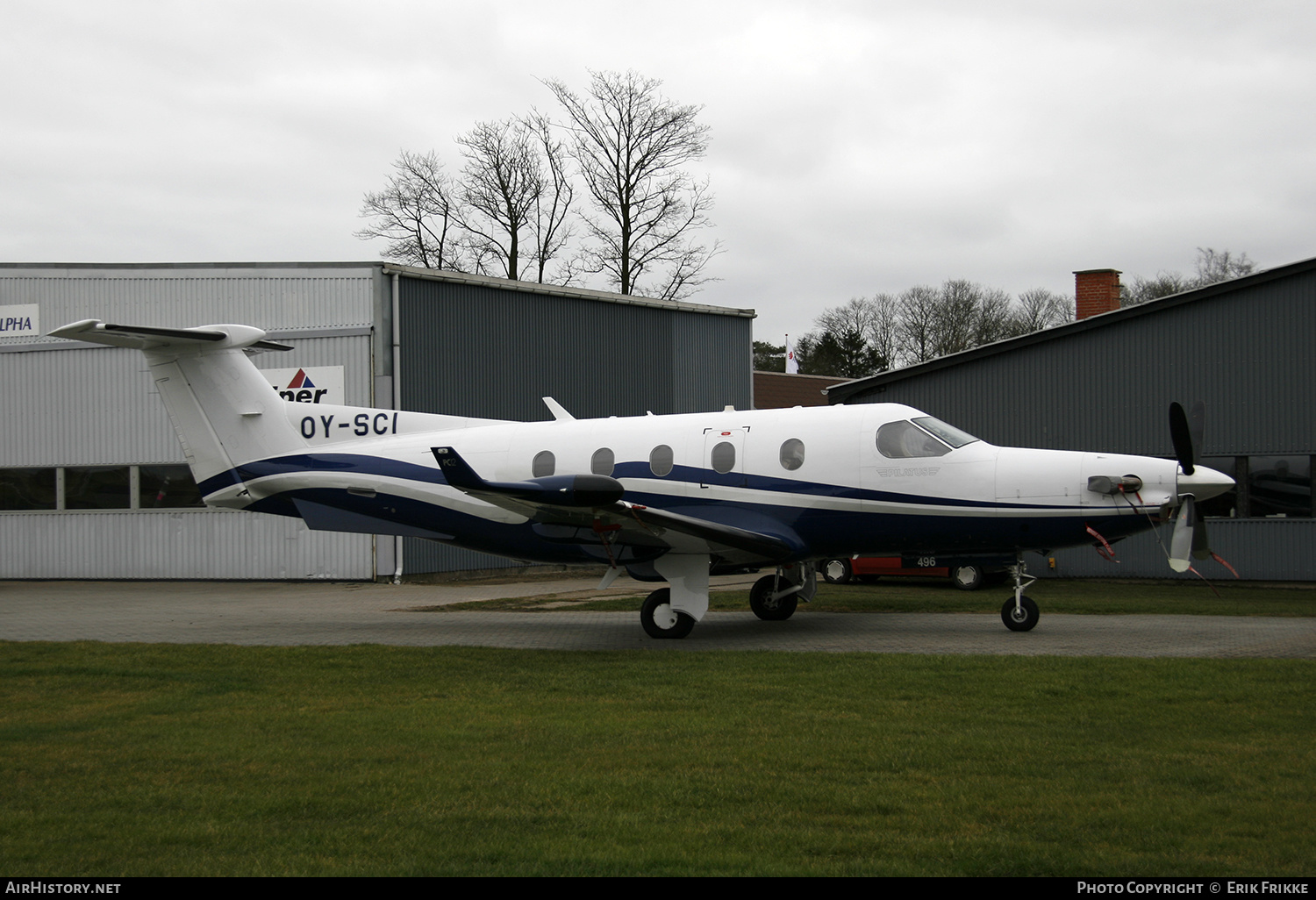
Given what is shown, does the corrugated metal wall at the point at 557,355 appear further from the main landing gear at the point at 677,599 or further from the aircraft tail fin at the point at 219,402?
the main landing gear at the point at 677,599

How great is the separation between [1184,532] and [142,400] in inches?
849

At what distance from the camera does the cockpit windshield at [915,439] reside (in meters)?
13.3

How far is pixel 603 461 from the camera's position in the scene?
1452cm

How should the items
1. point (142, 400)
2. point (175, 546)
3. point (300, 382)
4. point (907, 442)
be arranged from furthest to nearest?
point (142, 400), point (175, 546), point (300, 382), point (907, 442)

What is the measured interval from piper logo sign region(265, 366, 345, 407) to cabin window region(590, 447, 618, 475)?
10574 mm

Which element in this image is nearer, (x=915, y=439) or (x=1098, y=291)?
(x=915, y=439)

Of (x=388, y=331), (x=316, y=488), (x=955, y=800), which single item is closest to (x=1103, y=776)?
(x=955, y=800)

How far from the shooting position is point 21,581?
24812mm

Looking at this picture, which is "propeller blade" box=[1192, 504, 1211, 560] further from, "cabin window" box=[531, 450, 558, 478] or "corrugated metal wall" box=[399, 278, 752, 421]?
"corrugated metal wall" box=[399, 278, 752, 421]

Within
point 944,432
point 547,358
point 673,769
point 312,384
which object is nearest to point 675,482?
point 944,432

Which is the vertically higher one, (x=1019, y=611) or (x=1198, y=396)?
(x=1198, y=396)

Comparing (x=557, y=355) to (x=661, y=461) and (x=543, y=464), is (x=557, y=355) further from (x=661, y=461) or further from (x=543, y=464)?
(x=661, y=461)
